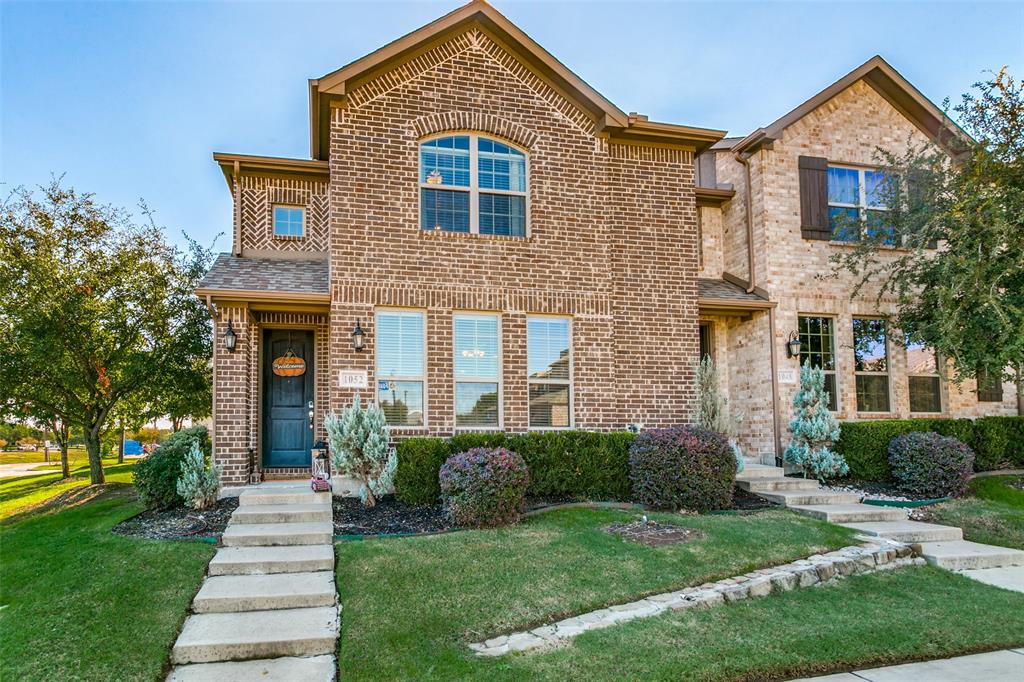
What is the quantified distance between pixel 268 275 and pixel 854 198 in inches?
433

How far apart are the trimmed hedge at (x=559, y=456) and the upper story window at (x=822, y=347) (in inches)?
193

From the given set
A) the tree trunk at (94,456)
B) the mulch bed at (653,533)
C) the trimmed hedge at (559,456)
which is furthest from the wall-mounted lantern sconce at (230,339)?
the tree trunk at (94,456)

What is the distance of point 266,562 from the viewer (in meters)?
6.65

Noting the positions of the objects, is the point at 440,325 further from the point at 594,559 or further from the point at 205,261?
the point at 205,261

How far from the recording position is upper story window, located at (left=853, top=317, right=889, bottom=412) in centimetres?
1278

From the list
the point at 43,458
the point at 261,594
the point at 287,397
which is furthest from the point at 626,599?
the point at 43,458

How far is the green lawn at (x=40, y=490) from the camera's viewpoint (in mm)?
12841

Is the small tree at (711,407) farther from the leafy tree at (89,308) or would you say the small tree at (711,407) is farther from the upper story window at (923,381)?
the leafy tree at (89,308)

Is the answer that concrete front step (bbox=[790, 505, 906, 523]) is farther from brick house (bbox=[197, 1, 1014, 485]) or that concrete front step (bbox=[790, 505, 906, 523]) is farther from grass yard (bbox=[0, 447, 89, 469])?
grass yard (bbox=[0, 447, 89, 469])

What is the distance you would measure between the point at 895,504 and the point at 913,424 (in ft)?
7.93

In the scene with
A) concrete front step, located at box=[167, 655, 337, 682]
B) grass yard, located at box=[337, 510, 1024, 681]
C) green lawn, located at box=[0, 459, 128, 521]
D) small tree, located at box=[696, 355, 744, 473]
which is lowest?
green lawn, located at box=[0, 459, 128, 521]

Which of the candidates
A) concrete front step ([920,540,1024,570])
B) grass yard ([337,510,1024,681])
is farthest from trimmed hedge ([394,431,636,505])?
concrete front step ([920,540,1024,570])

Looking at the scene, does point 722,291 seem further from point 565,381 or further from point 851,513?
point 851,513

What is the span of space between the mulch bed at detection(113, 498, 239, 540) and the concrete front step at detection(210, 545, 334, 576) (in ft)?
2.85
